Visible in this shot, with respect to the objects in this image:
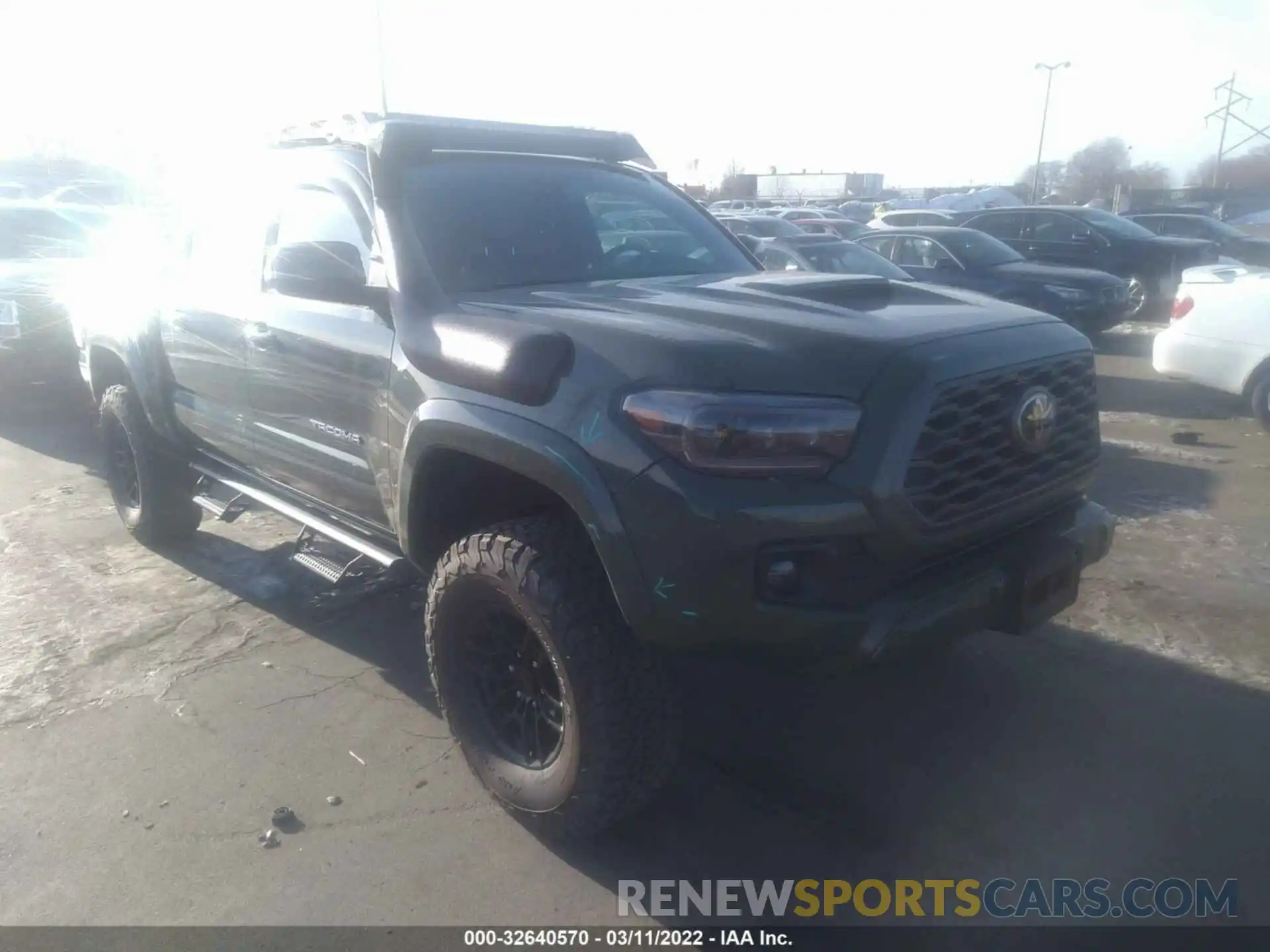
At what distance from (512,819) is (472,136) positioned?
2418 millimetres

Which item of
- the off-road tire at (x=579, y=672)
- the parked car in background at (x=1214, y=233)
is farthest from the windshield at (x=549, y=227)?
the parked car in background at (x=1214, y=233)

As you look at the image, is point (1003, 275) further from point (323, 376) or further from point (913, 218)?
point (323, 376)

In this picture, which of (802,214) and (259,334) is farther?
(802,214)

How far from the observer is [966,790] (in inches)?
128

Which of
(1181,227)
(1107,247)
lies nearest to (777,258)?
(1107,247)

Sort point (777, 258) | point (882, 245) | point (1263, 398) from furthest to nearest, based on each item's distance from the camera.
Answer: point (882, 245)
point (777, 258)
point (1263, 398)

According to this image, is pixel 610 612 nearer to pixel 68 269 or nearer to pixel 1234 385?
pixel 1234 385

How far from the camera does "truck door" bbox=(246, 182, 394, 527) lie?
3.40 meters

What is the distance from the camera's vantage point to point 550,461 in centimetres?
263

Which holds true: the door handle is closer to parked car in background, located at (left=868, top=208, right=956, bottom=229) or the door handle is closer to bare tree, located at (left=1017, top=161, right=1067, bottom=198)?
parked car in background, located at (left=868, top=208, right=956, bottom=229)

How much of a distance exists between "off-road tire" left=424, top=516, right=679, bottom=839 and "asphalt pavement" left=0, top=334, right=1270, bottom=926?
0.23 m

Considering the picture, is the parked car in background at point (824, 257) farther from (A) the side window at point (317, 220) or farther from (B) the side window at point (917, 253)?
(A) the side window at point (317, 220)

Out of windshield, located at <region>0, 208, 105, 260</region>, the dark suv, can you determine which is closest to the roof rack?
the dark suv

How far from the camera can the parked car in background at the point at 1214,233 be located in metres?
15.0
